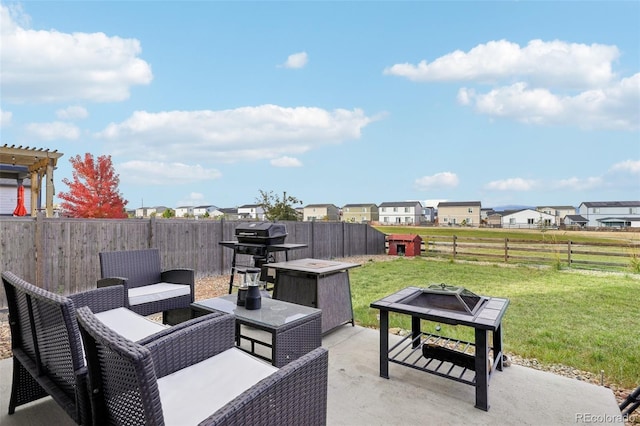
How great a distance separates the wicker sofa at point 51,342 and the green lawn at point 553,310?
9.10 ft

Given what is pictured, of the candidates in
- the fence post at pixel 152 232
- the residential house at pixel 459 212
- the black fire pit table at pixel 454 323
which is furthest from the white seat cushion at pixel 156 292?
the residential house at pixel 459 212

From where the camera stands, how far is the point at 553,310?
15.1ft

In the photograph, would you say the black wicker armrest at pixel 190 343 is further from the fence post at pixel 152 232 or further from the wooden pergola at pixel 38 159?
the wooden pergola at pixel 38 159

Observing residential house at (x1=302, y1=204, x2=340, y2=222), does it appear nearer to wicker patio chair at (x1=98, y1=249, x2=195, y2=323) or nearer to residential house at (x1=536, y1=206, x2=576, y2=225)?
residential house at (x1=536, y1=206, x2=576, y2=225)

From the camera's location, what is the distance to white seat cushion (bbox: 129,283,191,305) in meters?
3.26

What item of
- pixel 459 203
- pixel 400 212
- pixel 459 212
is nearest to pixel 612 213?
pixel 459 203

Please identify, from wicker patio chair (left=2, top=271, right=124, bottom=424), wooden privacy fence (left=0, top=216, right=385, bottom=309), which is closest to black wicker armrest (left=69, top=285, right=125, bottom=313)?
wicker patio chair (left=2, top=271, right=124, bottom=424)

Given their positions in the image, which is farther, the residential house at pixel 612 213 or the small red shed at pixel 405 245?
the residential house at pixel 612 213

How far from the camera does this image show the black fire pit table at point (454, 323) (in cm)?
212

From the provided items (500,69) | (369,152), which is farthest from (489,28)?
→ (369,152)

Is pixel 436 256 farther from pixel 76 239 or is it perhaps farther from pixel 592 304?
pixel 76 239

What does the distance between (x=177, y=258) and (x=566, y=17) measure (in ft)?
30.5

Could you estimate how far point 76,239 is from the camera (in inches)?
209

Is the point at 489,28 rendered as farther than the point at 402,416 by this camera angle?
Yes
